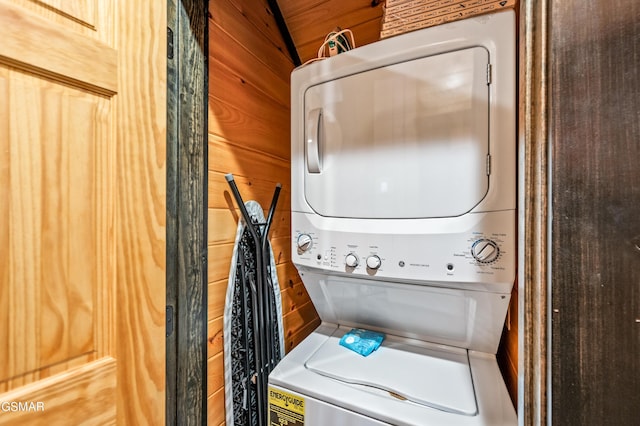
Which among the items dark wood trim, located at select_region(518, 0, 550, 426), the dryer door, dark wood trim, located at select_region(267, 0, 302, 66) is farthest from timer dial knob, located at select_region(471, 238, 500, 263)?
dark wood trim, located at select_region(267, 0, 302, 66)

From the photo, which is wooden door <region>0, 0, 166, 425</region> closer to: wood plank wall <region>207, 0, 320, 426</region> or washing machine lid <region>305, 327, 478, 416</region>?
wood plank wall <region>207, 0, 320, 426</region>

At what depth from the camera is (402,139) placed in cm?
92

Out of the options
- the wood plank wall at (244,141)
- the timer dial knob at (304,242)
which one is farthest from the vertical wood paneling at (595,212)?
the wood plank wall at (244,141)

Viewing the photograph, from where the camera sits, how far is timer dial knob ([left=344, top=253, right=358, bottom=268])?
96 cm

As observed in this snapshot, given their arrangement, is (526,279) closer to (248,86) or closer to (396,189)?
(396,189)

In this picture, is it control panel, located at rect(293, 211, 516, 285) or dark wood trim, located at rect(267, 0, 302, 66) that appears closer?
control panel, located at rect(293, 211, 516, 285)

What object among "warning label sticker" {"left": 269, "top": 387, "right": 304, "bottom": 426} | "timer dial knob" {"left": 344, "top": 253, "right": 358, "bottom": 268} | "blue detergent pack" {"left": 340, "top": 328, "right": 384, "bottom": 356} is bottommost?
"warning label sticker" {"left": 269, "top": 387, "right": 304, "bottom": 426}

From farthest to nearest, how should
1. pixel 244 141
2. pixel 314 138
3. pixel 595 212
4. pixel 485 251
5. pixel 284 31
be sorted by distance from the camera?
pixel 284 31 → pixel 244 141 → pixel 314 138 → pixel 485 251 → pixel 595 212

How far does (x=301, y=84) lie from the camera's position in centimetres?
112

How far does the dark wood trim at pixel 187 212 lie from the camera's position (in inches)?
34.7

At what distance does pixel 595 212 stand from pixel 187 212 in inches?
41.5

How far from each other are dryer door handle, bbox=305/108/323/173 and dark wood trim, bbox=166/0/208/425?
1.33 ft

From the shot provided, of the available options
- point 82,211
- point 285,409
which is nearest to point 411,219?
point 285,409

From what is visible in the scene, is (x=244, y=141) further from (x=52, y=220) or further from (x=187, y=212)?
(x=52, y=220)
